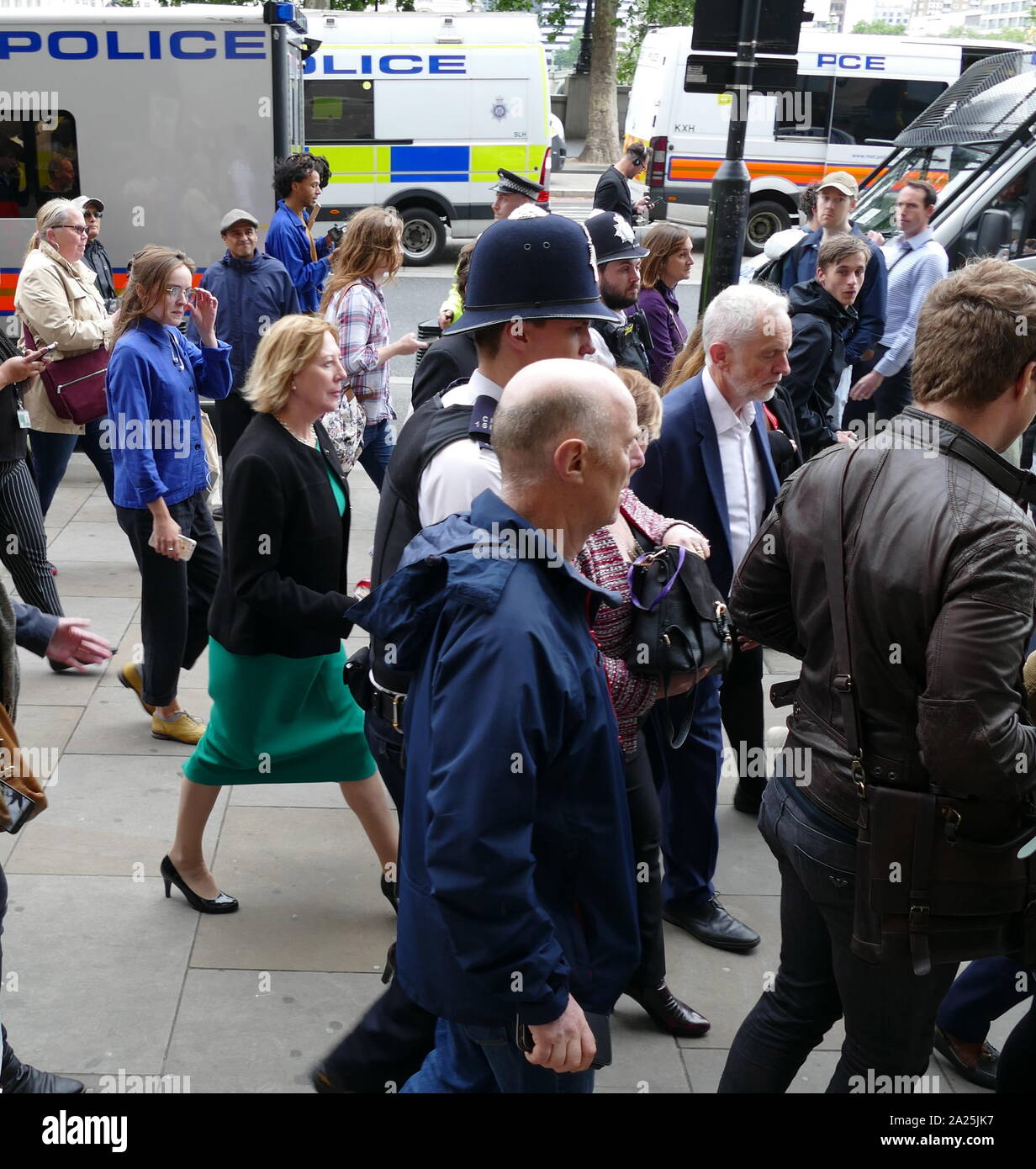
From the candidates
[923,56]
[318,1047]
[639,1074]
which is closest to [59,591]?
[318,1047]

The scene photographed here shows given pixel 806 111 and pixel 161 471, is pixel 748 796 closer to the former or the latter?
pixel 161 471

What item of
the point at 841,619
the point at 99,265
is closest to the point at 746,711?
the point at 841,619

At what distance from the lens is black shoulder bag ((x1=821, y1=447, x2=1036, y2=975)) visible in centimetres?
238

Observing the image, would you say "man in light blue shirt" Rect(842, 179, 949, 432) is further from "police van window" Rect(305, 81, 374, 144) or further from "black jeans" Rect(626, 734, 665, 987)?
"police van window" Rect(305, 81, 374, 144)

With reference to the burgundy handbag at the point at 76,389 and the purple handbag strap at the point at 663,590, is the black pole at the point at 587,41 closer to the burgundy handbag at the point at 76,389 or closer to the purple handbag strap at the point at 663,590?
the burgundy handbag at the point at 76,389

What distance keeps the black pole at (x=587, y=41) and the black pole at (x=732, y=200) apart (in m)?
29.5

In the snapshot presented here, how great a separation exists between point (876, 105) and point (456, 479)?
19333 mm

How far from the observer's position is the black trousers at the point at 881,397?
884 centimetres

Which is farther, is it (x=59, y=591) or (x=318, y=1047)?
(x=59, y=591)

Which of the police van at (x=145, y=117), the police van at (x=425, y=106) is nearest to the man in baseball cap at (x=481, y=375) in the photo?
the police van at (x=145, y=117)

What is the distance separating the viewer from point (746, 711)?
15.5ft
